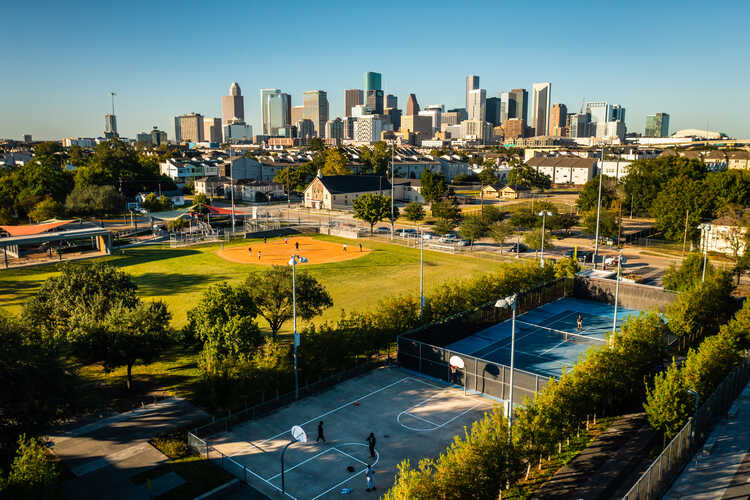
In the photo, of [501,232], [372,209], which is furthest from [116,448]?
[372,209]

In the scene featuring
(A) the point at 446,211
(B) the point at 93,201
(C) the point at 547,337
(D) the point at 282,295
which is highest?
(B) the point at 93,201

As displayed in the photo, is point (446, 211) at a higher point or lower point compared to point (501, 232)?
higher

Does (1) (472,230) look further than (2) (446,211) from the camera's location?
No

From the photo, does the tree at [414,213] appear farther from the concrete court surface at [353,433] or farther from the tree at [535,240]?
the concrete court surface at [353,433]

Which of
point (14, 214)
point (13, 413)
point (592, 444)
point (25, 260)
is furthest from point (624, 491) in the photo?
point (14, 214)

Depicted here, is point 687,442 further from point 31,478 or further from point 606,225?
point 606,225

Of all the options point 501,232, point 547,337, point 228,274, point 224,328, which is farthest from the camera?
point 501,232

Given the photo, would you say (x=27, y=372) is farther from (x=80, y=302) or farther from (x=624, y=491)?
(x=624, y=491)
